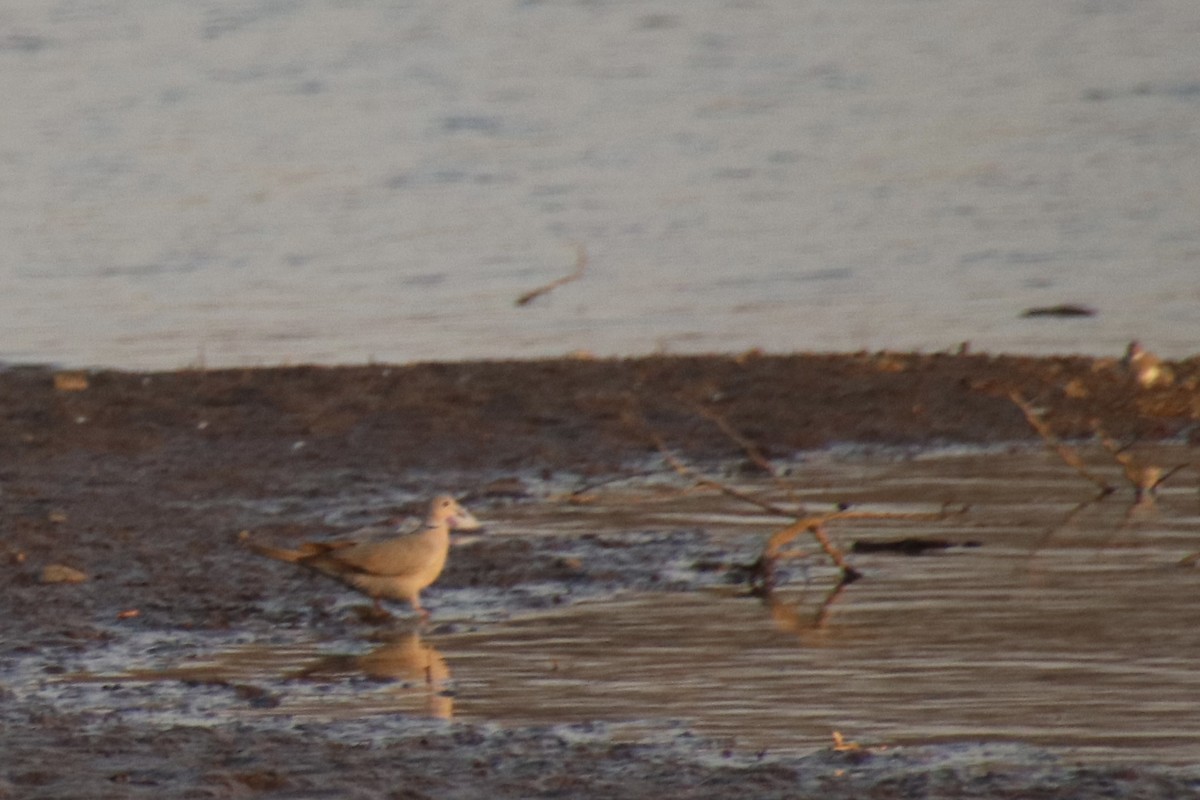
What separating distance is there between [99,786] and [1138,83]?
2468 cm

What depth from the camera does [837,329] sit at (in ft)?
55.2

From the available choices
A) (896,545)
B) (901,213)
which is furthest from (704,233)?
(896,545)

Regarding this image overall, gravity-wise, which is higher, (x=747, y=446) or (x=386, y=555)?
(x=386, y=555)

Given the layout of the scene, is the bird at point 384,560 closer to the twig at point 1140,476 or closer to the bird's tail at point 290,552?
the bird's tail at point 290,552

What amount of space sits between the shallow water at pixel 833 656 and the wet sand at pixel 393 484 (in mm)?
307

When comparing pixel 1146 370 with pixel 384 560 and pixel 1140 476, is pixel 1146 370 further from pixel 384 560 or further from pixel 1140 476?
pixel 384 560

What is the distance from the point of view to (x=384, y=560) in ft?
27.4

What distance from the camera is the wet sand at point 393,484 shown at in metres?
5.98

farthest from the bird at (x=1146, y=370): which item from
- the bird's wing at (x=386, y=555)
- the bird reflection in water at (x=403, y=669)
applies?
the bird reflection in water at (x=403, y=669)

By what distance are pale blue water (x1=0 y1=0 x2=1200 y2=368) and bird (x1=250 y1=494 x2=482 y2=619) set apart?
22.8ft

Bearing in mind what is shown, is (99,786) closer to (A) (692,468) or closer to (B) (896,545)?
(B) (896,545)

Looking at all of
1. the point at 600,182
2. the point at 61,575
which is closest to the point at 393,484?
the point at 61,575

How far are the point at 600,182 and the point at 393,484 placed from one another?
13.1m

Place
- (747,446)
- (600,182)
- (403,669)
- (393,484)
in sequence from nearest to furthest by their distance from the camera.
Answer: (403,669)
(747,446)
(393,484)
(600,182)
